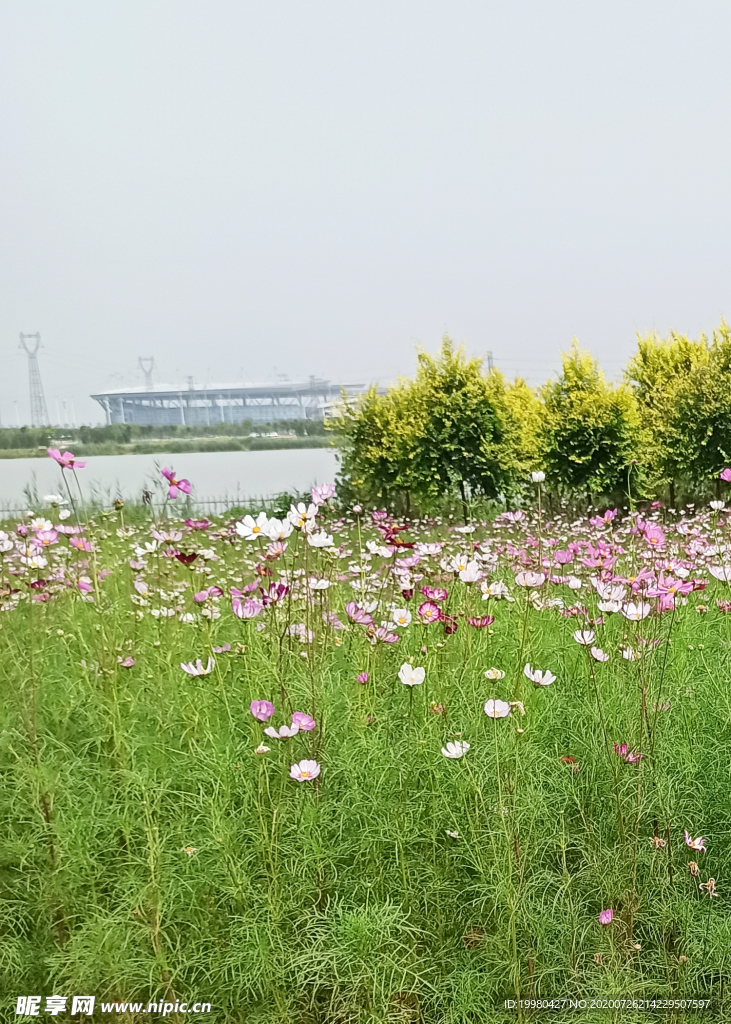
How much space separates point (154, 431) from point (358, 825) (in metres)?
5.94

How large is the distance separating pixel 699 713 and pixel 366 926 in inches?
37.6

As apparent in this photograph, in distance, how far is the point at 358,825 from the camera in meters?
1.40

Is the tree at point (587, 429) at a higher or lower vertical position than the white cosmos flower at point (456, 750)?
higher

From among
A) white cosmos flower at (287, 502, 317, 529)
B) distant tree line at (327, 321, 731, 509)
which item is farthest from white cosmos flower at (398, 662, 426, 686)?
distant tree line at (327, 321, 731, 509)

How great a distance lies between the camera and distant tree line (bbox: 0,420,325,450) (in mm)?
6551

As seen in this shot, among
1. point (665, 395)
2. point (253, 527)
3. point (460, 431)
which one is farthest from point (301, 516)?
point (665, 395)

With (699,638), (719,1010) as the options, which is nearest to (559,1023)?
(719,1010)

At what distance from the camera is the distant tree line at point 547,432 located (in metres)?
5.91

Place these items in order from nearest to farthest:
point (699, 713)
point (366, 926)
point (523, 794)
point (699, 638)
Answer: point (366, 926)
point (523, 794)
point (699, 713)
point (699, 638)

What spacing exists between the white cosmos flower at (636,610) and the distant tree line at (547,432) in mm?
4145

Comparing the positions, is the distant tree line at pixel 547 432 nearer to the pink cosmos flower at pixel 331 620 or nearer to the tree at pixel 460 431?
the tree at pixel 460 431

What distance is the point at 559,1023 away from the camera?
3.98 feet

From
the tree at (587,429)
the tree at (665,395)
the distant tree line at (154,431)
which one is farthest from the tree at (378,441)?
the tree at (665,395)

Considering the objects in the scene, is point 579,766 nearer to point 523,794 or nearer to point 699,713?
point 523,794
